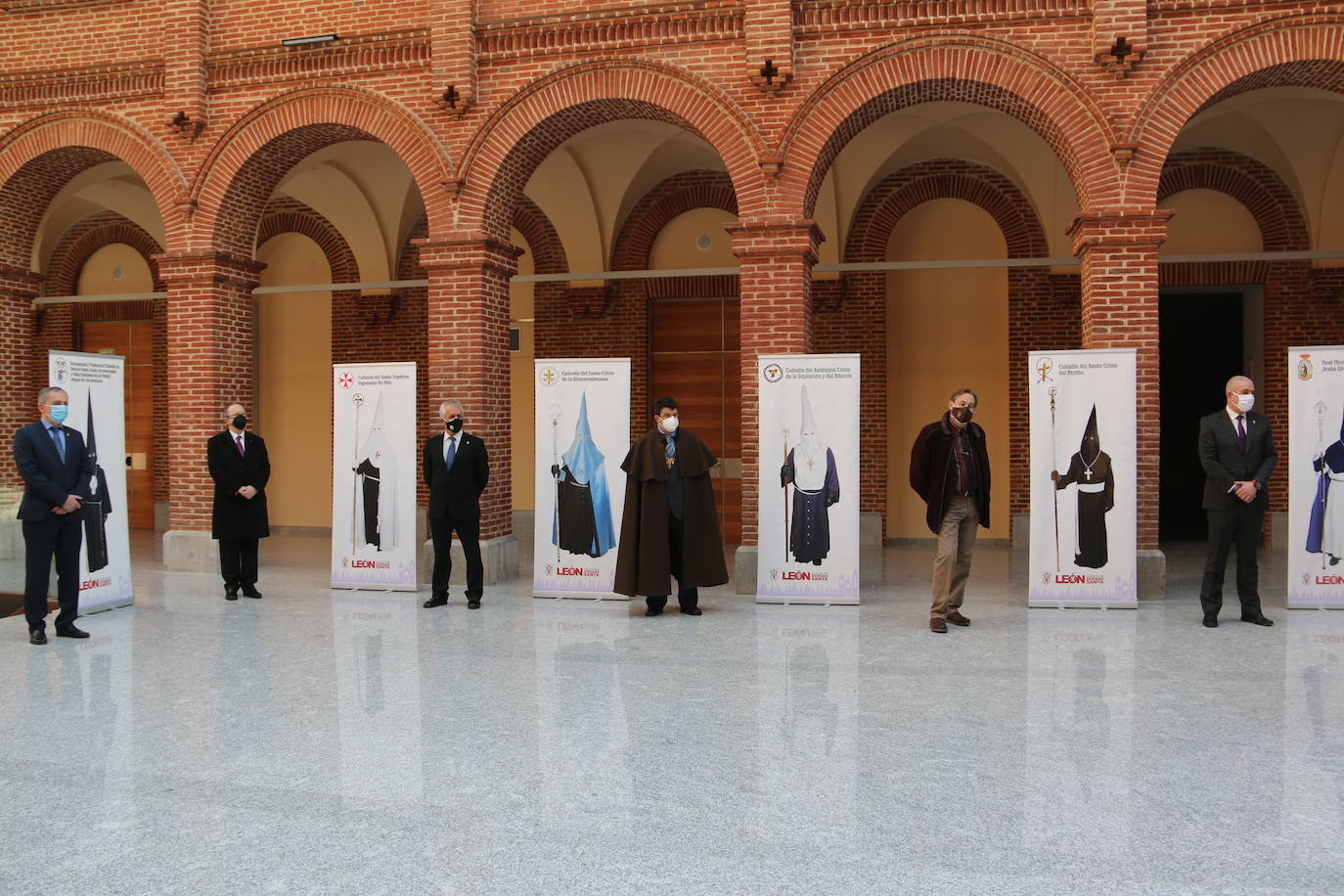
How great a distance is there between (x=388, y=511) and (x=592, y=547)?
2.05 metres

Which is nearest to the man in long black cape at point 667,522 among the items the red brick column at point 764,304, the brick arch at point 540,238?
the red brick column at point 764,304

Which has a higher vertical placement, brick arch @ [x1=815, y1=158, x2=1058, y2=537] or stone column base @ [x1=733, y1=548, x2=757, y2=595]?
brick arch @ [x1=815, y1=158, x2=1058, y2=537]

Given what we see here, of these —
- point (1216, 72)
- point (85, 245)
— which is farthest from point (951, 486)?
point (85, 245)

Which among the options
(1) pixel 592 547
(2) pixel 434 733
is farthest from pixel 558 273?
(2) pixel 434 733

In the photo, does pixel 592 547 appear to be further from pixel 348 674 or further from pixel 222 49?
pixel 222 49

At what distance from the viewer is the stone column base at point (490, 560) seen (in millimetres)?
10523

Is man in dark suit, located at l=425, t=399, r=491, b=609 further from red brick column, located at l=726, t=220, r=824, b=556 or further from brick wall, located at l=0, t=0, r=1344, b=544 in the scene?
red brick column, located at l=726, t=220, r=824, b=556

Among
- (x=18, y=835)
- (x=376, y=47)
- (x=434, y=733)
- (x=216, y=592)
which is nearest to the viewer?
(x=18, y=835)

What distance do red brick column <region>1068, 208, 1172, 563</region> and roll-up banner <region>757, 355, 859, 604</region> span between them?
2.39 meters

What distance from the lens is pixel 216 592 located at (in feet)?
33.0

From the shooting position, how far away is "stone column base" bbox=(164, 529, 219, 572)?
11.6 meters

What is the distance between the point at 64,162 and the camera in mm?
12492

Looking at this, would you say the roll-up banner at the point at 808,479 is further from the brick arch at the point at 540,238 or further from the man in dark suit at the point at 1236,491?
the brick arch at the point at 540,238

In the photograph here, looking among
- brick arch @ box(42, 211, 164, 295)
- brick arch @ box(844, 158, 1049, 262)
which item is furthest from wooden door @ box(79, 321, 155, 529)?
brick arch @ box(844, 158, 1049, 262)
